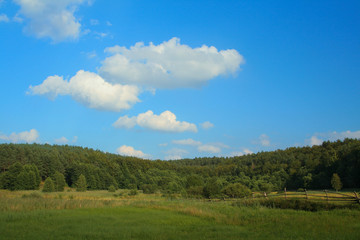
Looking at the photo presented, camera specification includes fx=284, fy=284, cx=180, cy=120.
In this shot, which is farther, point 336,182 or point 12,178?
point 12,178

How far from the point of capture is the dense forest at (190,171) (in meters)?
78.0

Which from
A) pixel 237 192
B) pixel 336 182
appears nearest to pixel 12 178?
pixel 237 192

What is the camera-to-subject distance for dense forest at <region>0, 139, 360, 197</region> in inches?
3071

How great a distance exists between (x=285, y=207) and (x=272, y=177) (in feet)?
285

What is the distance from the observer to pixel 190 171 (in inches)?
5551

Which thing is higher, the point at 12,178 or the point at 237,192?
the point at 12,178

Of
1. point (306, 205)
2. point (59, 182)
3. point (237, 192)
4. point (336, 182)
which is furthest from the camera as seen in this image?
point (59, 182)

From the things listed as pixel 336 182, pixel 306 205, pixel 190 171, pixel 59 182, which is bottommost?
pixel 336 182

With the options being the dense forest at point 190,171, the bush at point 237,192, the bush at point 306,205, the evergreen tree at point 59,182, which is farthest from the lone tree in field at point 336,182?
the evergreen tree at point 59,182

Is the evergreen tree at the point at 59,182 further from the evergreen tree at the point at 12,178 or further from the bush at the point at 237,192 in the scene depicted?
the bush at the point at 237,192

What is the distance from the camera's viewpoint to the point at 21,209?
26031 mm

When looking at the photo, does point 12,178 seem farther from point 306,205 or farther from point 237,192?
point 306,205

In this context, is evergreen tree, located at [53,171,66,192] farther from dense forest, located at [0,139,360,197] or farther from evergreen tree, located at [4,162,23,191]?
evergreen tree, located at [4,162,23,191]

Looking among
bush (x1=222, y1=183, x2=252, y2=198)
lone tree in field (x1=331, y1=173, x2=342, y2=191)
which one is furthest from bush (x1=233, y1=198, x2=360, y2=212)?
lone tree in field (x1=331, y1=173, x2=342, y2=191)
